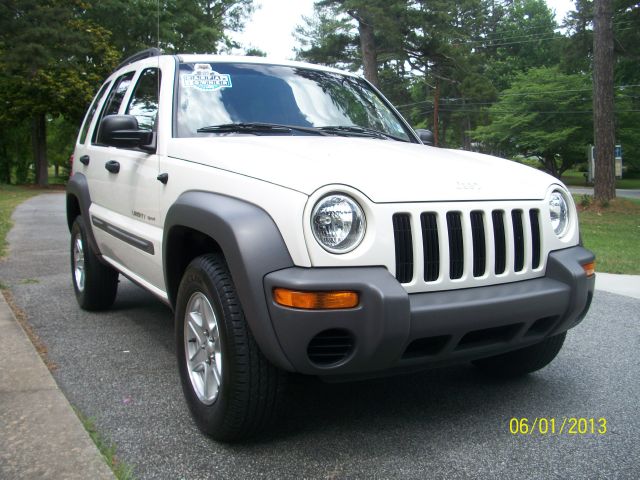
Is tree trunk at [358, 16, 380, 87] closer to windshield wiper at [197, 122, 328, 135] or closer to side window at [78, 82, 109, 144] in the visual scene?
side window at [78, 82, 109, 144]

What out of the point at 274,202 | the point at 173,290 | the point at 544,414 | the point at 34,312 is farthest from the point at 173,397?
the point at 34,312

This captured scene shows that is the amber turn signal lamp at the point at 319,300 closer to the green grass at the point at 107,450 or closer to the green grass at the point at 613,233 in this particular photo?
the green grass at the point at 107,450

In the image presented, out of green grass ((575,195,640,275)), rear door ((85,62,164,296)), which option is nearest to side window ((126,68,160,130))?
rear door ((85,62,164,296))

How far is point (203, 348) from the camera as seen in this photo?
118 inches

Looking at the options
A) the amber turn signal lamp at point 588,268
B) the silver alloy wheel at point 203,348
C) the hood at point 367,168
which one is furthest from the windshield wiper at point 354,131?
the amber turn signal lamp at point 588,268

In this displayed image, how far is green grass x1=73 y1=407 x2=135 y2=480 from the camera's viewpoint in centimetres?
253

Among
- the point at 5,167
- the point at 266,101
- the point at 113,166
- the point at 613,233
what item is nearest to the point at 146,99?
the point at 113,166

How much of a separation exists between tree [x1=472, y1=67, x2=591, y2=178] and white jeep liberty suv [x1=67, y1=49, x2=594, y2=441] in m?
40.9

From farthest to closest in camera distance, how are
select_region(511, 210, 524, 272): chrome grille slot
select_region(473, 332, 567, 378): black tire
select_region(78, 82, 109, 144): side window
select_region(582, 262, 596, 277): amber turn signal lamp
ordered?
1. select_region(78, 82, 109, 144): side window
2. select_region(473, 332, 567, 378): black tire
3. select_region(582, 262, 596, 277): amber turn signal lamp
4. select_region(511, 210, 524, 272): chrome grille slot

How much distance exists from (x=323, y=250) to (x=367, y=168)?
1.59ft

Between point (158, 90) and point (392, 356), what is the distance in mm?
2393

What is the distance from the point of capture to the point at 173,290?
344cm

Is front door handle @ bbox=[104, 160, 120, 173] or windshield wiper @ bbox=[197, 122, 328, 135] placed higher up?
windshield wiper @ bbox=[197, 122, 328, 135]

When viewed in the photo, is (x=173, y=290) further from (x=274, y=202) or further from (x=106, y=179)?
(x=106, y=179)
